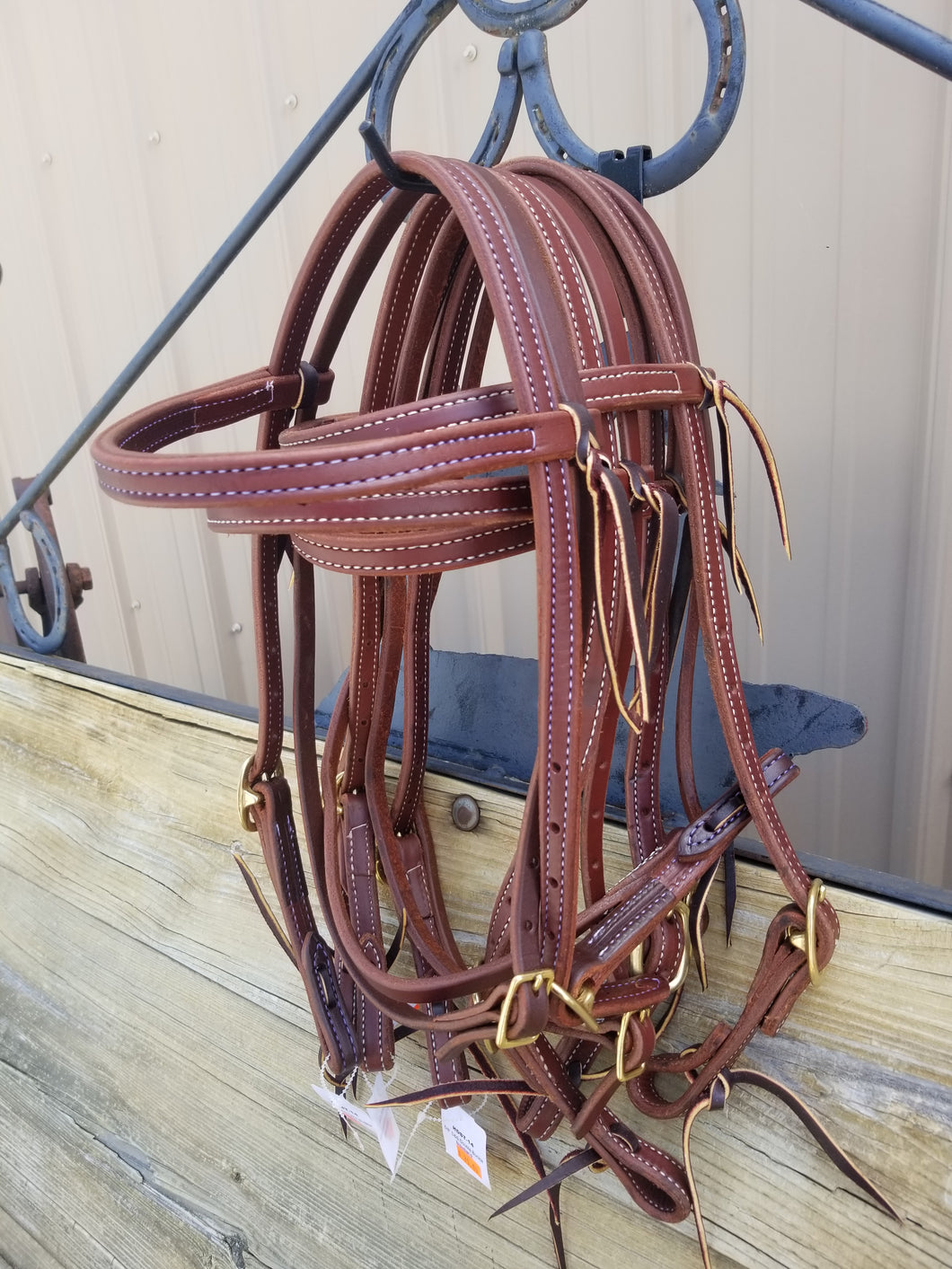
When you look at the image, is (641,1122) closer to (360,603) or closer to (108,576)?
(360,603)

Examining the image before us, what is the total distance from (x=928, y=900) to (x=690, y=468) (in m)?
0.37

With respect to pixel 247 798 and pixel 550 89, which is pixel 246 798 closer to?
pixel 247 798

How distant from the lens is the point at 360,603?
2.41 ft

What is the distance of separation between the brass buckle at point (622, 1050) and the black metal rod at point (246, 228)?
2.92 feet

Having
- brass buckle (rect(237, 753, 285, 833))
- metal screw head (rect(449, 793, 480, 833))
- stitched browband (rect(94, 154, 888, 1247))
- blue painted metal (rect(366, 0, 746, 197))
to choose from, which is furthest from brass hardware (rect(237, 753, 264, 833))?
blue painted metal (rect(366, 0, 746, 197))

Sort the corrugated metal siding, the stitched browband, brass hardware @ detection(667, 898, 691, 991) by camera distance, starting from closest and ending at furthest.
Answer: the stitched browband, brass hardware @ detection(667, 898, 691, 991), the corrugated metal siding

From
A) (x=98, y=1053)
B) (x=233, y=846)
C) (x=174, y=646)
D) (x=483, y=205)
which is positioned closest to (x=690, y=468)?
(x=483, y=205)

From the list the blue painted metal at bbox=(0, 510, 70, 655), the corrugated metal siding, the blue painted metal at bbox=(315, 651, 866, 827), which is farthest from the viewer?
the blue painted metal at bbox=(0, 510, 70, 655)

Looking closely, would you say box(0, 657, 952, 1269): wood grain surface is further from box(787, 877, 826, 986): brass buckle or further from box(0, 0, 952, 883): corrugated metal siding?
box(0, 0, 952, 883): corrugated metal siding

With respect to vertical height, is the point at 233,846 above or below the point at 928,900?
below

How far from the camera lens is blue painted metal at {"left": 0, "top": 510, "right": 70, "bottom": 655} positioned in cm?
138

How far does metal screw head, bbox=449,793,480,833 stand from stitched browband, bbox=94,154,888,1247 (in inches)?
2.3

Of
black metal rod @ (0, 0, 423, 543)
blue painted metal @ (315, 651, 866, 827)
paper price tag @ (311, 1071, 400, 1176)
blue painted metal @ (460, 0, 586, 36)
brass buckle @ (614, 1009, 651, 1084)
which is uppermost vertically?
blue painted metal @ (460, 0, 586, 36)

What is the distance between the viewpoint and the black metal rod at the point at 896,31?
22.3 inches
